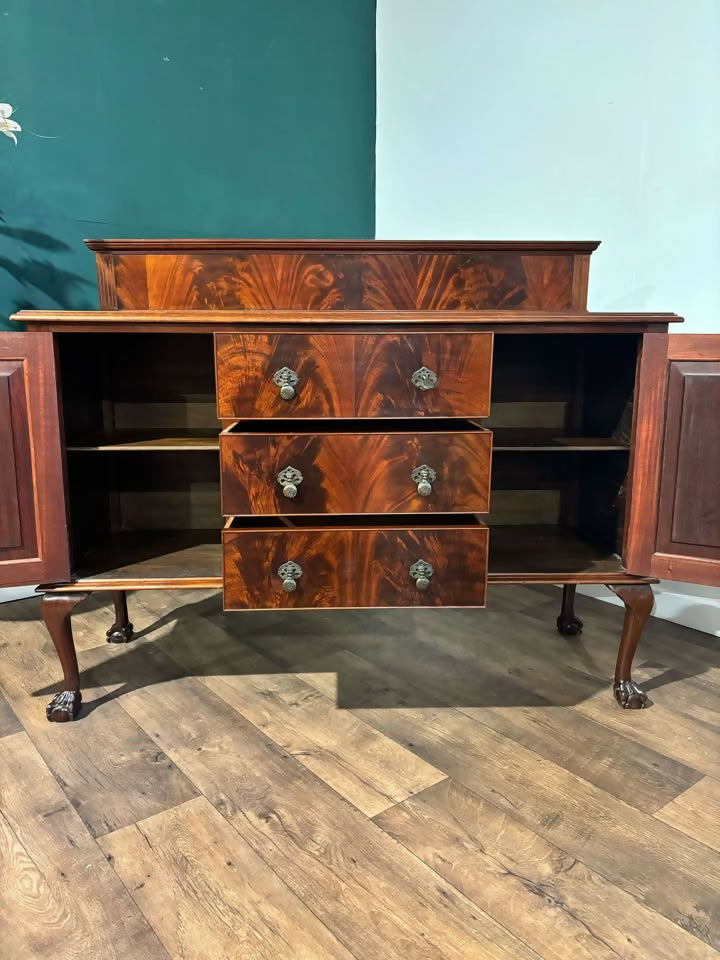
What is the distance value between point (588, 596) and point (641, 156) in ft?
3.85

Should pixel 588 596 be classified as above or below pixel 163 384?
below

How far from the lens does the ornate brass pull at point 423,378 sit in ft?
3.69

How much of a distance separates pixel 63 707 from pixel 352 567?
0.63m

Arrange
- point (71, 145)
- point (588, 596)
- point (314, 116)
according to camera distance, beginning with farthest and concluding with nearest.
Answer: point (314, 116) < point (588, 596) < point (71, 145)

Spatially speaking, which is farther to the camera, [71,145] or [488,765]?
[71,145]

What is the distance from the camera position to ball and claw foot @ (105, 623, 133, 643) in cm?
164

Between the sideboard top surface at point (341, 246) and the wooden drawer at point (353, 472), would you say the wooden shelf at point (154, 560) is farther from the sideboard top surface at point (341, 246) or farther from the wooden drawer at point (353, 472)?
the sideboard top surface at point (341, 246)

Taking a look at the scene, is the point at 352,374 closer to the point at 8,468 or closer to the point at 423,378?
the point at 423,378

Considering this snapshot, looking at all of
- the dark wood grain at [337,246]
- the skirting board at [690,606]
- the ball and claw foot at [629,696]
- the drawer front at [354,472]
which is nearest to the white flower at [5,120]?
the dark wood grain at [337,246]

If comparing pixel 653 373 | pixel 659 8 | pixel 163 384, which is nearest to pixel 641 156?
pixel 659 8

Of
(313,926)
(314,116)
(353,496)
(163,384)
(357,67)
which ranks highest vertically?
(357,67)

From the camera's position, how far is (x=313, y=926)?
84 centimetres

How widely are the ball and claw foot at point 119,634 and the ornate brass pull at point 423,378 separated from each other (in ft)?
3.20

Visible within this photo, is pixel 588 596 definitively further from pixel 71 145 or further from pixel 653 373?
pixel 71 145
